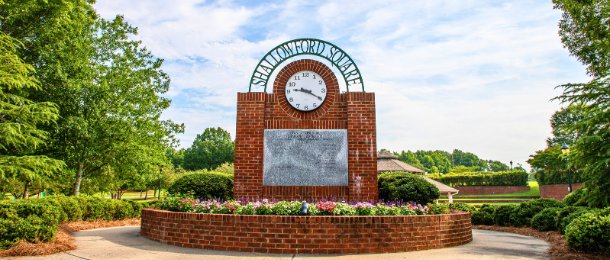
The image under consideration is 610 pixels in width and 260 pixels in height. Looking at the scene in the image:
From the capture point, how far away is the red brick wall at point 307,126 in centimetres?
827

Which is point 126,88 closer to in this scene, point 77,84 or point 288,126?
point 77,84

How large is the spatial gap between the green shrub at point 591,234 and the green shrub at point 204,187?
7576 millimetres

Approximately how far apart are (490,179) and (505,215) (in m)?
39.4

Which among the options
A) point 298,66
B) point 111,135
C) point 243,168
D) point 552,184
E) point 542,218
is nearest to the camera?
point 243,168

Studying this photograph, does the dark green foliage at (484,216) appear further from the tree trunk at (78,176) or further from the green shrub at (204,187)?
the tree trunk at (78,176)

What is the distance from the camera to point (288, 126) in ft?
28.1

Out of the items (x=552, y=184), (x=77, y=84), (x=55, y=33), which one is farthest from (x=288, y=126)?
(x=552, y=184)

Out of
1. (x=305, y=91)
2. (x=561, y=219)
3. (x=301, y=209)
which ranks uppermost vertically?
(x=305, y=91)

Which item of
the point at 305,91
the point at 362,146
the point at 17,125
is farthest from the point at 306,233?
the point at 17,125

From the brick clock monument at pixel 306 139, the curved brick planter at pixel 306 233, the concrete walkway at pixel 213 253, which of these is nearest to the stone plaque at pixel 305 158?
the brick clock monument at pixel 306 139

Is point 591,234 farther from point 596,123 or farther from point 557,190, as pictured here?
point 557,190

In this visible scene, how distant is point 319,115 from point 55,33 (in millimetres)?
11064

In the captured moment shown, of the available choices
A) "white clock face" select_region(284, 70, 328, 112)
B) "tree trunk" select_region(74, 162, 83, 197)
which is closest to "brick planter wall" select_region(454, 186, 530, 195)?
"white clock face" select_region(284, 70, 328, 112)

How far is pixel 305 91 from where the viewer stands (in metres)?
8.85
